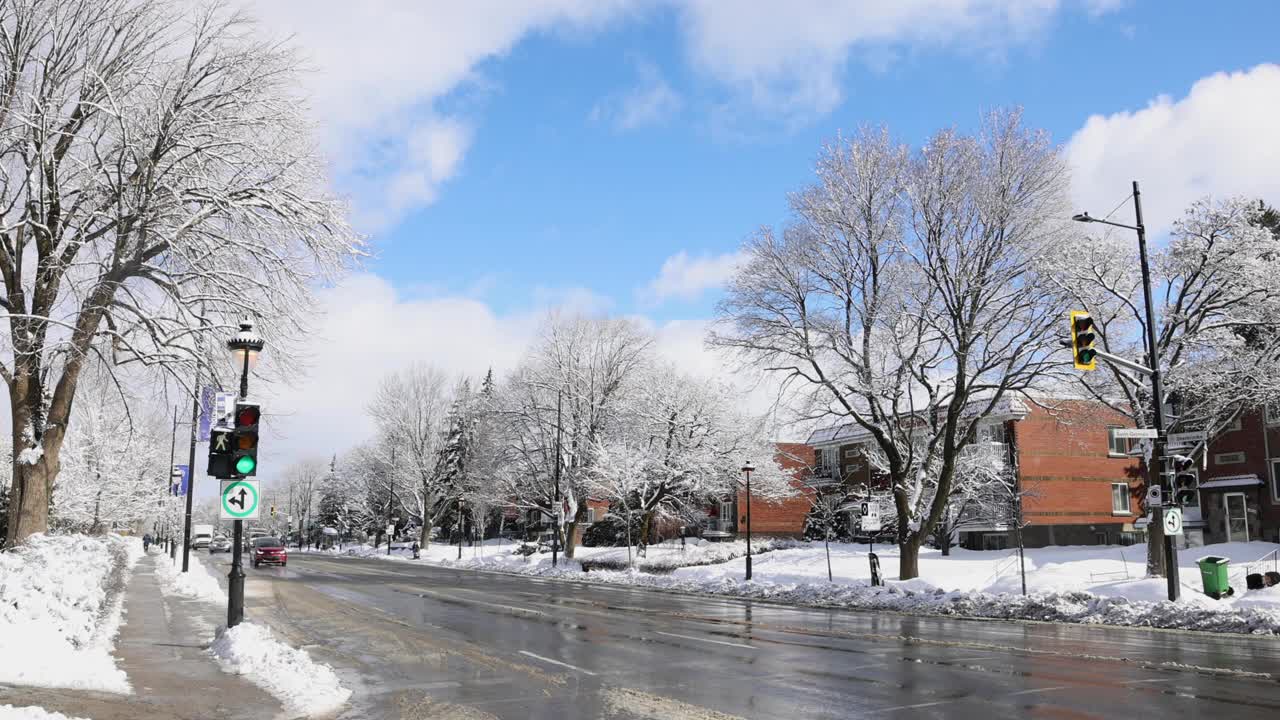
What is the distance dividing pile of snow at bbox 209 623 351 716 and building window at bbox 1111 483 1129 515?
170 ft

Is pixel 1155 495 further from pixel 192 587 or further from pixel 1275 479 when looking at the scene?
pixel 192 587

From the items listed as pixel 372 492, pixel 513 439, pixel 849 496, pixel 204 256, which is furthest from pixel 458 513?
pixel 204 256

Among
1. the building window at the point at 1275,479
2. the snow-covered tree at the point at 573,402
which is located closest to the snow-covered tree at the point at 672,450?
the snow-covered tree at the point at 573,402

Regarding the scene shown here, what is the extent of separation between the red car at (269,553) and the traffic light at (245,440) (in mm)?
40656

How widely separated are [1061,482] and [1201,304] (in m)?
27.9

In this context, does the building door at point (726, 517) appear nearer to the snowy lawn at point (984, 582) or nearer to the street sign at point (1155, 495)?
the snowy lawn at point (984, 582)

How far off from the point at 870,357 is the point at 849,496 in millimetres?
32032

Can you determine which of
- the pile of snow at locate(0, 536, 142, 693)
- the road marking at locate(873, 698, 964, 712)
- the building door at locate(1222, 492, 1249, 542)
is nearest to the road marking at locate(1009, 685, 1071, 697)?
the road marking at locate(873, 698, 964, 712)

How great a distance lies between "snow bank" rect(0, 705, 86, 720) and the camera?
294 inches

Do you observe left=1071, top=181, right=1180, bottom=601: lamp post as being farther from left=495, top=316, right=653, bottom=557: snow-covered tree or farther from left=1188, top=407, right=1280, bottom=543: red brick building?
left=495, top=316, right=653, bottom=557: snow-covered tree

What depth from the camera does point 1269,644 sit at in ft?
51.1

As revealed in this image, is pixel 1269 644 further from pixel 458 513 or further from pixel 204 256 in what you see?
pixel 458 513

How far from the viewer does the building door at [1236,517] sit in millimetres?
41594

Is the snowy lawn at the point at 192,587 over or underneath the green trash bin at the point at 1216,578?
underneath
